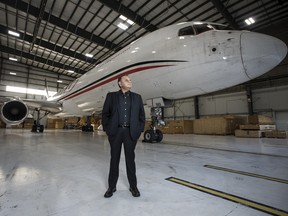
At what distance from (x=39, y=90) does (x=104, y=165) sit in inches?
1361

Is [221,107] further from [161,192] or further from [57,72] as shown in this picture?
[57,72]

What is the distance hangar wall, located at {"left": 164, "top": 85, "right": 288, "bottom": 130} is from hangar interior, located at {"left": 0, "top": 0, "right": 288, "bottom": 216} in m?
0.10

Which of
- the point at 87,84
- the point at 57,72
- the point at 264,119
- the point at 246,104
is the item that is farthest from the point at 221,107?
the point at 57,72

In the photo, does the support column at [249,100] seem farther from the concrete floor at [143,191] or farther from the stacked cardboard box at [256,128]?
the concrete floor at [143,191]

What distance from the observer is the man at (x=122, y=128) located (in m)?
2.06

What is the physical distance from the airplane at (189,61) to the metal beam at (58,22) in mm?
10677

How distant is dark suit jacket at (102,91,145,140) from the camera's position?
207 cm

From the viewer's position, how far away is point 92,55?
72.5 ft

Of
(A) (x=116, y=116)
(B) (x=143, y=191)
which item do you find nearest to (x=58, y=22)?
(A) (x=116, y=116)

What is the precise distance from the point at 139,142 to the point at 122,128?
17.5 ft

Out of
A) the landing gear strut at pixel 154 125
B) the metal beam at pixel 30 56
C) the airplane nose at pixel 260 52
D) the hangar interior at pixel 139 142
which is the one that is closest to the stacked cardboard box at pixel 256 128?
the hangar interior at pixel 139 142

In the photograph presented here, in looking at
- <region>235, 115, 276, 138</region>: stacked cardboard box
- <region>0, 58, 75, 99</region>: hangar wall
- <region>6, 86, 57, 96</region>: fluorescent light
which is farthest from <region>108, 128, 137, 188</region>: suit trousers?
<region>6, 86, 57, 96</region>: fluorescent light

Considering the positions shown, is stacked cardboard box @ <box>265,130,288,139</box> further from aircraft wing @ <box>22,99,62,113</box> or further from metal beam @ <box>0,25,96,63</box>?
metal beam @ <box>0,25,96,63</box>

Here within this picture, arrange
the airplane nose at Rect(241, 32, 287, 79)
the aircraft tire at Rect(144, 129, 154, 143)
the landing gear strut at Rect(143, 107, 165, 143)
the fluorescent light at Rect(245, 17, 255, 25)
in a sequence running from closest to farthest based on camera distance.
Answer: the airplane nose at Rect(241, 32, 287, 79)
the landing gear strut at Rect(143, 107, 165, 143)
the aircraft tire at Rect(144, 129, 154, 143)
the fluorescent light at Rect(245, 17, 255, 25)
